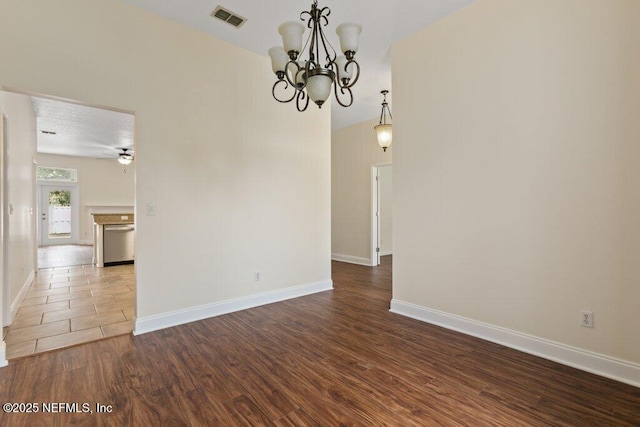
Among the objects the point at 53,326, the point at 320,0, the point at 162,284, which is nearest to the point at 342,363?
the point at 162,284

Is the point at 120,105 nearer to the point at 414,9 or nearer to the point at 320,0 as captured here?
the point at 320,0

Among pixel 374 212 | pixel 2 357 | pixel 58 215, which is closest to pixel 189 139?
pixel 2 357

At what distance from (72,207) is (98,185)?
1141mm

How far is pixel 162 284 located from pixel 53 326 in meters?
1.18

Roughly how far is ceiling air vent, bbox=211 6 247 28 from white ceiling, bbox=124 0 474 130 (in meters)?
0.04

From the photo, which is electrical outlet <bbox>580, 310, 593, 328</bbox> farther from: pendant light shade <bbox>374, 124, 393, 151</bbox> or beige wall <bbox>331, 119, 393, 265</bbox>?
beige wall <bbox>331, 119, 393, 265</bbox>

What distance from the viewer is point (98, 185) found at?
33.4ft

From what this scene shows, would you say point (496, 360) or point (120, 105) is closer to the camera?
point (496, 360)

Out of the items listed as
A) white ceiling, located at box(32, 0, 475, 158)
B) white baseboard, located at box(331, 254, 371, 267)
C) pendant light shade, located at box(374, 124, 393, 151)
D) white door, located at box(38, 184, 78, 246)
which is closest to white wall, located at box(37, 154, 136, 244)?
white door, located at box(38, 184, 78, 246)

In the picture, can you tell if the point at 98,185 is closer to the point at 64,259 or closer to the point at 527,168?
the point at 64,259

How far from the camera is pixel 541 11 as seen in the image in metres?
2.46

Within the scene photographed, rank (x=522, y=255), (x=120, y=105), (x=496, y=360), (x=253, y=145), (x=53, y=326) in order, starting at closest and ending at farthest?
(x=496, y=360), (x=522, y=255), (x=120, y=105), (x=53, y=326), (x=253, y=145)

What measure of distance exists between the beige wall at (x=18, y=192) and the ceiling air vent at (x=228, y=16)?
2.07 m

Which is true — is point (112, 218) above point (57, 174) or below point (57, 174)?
below
